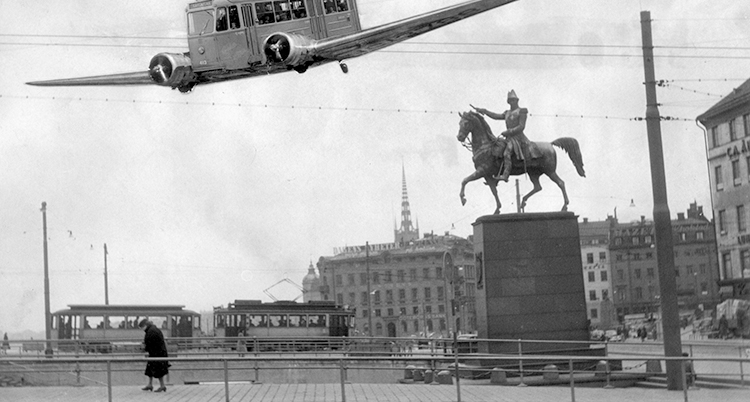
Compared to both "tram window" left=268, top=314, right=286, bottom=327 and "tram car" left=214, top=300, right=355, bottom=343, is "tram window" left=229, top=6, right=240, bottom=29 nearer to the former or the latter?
"tram car" left=214, top=300, right=355, bottom=343

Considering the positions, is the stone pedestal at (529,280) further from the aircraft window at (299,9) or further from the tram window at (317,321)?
the tram window at (317,321)

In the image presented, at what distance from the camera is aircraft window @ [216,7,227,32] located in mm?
14109

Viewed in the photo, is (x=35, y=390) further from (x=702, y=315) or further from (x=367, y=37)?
(x=702, y=315)

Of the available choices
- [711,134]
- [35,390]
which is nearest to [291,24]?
[35,390]

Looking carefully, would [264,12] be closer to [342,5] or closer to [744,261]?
[342,5]

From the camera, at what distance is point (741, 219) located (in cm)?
5550

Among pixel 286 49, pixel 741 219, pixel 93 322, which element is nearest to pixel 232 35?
pixel 286 49

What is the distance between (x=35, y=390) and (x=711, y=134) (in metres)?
43.9

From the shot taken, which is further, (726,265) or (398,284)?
(398,284)

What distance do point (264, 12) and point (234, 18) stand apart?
0.41 metres

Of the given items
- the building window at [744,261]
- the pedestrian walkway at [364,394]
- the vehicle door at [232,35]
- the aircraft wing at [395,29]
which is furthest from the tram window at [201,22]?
the building window at [744,261]

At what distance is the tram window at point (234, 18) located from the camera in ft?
46.3

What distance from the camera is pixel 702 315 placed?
5806 centimetres

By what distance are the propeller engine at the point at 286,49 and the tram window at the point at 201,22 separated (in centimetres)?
100
